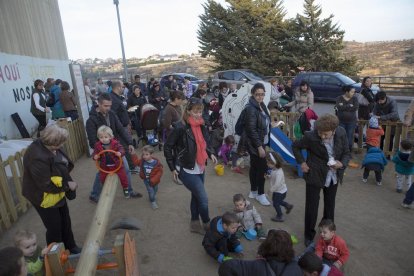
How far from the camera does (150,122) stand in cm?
816

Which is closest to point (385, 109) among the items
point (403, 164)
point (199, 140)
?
point (403, 164)

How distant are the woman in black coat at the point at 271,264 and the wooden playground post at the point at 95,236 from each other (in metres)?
1.04

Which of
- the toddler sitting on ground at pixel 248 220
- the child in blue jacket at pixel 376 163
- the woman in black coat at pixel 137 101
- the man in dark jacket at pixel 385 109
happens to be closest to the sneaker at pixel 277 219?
the toddler sitting on ground at pixel 248 220

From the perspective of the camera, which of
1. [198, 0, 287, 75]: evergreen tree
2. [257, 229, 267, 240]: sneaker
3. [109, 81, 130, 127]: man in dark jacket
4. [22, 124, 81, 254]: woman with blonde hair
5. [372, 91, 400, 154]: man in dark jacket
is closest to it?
[22, 124, 81, 254]: woman with blonde hair

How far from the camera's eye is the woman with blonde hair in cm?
313

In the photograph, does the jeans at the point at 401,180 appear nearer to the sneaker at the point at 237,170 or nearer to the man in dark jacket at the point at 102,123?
the sneaker at the point at 237,170

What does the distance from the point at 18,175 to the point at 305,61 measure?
914 inches

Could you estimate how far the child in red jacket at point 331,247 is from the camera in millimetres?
3461

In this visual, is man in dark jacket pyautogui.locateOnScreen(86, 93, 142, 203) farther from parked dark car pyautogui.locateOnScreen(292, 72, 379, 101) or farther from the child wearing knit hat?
parked dark car pyautogui.locateOnScreen(292, 72, 379, 101)

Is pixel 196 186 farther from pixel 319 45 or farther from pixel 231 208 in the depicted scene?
pixel 319 45

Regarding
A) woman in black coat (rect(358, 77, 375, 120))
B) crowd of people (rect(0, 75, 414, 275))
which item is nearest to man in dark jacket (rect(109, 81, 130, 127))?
crowd of people (rect(0, 75, 414, 275))

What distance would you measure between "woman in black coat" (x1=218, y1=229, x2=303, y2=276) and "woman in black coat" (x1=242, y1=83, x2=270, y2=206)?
7.71 ft

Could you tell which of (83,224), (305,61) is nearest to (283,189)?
(83,224)

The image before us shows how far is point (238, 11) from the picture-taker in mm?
27844
